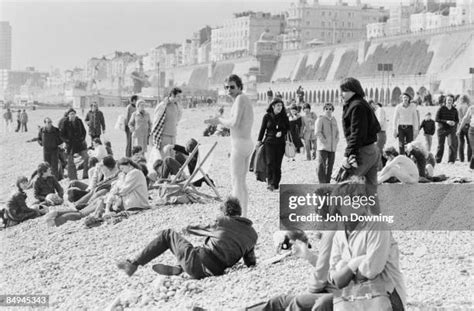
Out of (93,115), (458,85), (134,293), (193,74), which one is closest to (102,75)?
(193,74)

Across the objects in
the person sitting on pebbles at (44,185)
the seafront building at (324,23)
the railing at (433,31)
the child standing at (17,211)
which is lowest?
the child standing at (17,211)

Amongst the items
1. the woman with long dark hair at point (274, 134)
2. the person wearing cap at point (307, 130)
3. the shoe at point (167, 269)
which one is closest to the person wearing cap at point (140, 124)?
the woman with long dark hair at point (274, 134)

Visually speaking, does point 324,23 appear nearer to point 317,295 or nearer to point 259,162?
point 259,162

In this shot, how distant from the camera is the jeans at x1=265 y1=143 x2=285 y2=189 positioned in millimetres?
10344

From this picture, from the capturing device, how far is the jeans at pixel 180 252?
21.5 feet

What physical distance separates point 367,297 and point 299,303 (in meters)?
0.46

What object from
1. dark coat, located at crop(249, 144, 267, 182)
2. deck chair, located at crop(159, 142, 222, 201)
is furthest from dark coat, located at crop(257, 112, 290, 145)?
deck chair, located at crop(159, 142, 222, 201)

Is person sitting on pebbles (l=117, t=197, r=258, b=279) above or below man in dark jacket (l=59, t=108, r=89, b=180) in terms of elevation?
below

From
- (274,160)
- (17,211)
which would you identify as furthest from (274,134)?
(17,211)

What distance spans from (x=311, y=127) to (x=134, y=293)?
29.2 ft

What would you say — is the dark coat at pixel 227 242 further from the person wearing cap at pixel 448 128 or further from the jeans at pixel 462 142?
the jeans at pixel 462 142

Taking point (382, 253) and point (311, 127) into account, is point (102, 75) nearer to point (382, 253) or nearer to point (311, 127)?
point (311, 127)

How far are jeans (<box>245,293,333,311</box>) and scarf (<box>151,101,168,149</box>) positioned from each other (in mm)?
5507

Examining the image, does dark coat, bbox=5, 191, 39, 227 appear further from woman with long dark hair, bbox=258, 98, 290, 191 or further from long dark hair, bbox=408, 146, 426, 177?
long dark hair, bbox=408, 146, 426, 177
